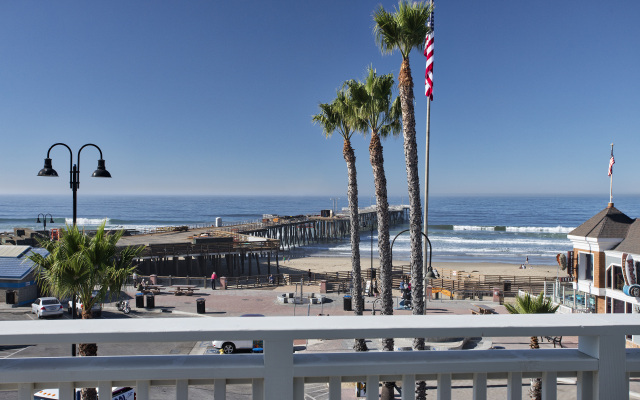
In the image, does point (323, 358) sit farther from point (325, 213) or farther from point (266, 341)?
point (325, 213)

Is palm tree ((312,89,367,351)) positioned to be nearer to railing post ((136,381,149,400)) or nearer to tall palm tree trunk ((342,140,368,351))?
tall palm tree trunk ((342,140,368,351))

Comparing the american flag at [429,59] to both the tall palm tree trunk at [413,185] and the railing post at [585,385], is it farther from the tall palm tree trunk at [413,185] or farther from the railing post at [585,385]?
the railing post at [585,385]

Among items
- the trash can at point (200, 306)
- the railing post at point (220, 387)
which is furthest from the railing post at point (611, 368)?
the trash can at point (200, 306)

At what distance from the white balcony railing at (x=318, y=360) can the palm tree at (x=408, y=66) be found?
1246cm

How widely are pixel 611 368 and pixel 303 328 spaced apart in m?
1.50

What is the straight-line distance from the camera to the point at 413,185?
15.0 metres

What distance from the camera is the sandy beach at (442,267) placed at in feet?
153

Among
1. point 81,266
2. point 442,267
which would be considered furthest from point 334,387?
point 442,267

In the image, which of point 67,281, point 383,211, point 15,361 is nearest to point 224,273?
point 383,211

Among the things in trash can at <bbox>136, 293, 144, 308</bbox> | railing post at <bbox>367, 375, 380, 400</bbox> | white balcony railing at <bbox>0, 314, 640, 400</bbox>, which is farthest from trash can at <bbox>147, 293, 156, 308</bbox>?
railing post at <bbox>367, 375, 380, 400</bbox>

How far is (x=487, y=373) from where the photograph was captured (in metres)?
2.12

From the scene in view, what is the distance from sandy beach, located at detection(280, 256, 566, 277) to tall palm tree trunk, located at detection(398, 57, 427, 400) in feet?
104

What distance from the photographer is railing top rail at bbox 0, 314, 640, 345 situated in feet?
6.22

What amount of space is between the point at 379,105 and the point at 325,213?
7698 centimetres
